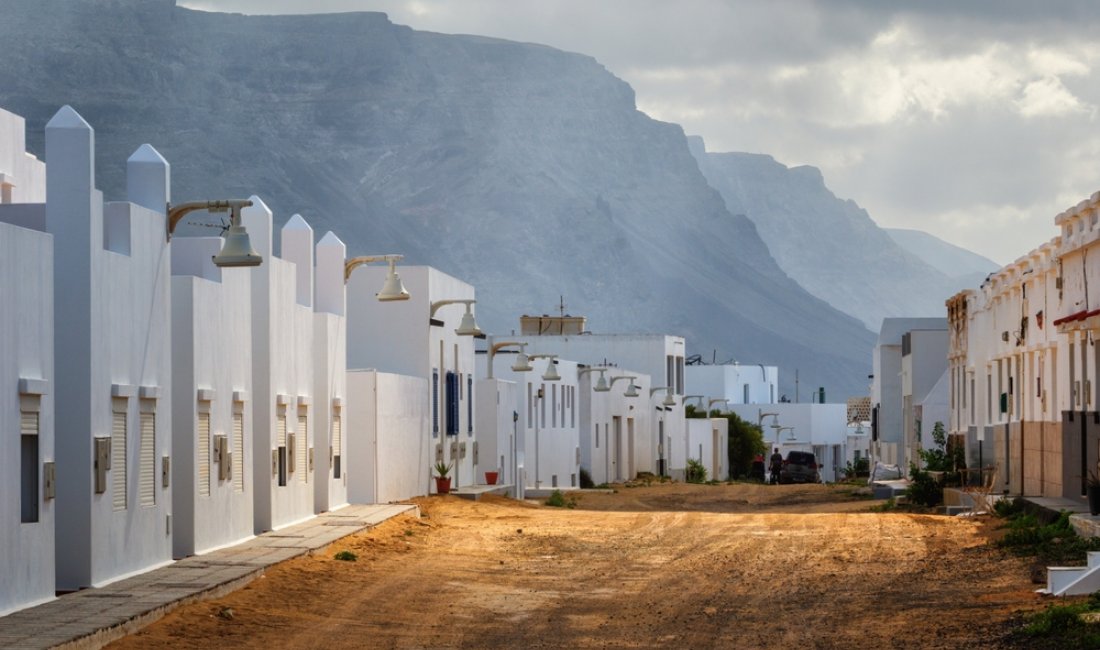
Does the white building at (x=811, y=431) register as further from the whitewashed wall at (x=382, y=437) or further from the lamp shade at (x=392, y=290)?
the lamp shade at (x=392, y=290)

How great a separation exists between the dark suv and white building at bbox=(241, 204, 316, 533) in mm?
45053

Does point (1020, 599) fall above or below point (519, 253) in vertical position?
below

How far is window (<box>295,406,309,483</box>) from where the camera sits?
28.7m

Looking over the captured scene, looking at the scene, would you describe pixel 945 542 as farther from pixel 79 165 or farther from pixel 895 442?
pixel 895 442

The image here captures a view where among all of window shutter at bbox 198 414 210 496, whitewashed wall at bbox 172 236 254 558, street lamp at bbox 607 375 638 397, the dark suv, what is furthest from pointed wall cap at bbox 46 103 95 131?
the dark suv

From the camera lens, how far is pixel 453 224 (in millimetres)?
186375

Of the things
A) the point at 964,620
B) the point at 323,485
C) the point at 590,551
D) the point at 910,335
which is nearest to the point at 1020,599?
the point at 964,620

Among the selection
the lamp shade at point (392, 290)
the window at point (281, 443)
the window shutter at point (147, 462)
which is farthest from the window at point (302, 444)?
the window shutter at point (147, 462)

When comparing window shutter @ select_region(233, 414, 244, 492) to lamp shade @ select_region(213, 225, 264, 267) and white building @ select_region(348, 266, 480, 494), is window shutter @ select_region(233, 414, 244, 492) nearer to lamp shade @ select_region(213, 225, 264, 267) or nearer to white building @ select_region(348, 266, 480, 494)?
lamp shade @ select_region(213, 225, 264, 267)

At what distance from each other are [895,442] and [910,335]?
8855 mm

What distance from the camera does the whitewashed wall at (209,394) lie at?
22.0 metres

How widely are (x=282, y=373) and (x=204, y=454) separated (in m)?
4.80

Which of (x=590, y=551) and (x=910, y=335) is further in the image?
(x=910, y=335)

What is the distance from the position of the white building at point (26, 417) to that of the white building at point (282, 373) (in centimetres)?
915
